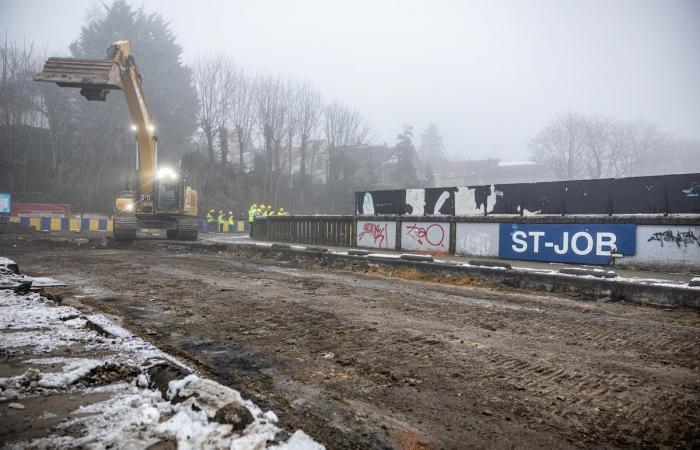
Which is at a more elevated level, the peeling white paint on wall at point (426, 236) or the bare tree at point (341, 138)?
the bare tree at point (341, 138)

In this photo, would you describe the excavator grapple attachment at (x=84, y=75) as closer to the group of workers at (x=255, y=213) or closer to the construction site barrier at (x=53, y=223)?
the group of workers at (x=255, y=213)

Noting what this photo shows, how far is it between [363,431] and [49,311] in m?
4.24

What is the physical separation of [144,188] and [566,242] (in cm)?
1609

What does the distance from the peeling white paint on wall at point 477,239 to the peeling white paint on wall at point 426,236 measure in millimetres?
497

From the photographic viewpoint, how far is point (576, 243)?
11453 millimetres

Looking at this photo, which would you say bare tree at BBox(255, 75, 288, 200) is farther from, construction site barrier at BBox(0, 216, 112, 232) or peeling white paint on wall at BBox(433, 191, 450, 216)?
peeling white paint on wall at BBox(433, 191, 450, 216)

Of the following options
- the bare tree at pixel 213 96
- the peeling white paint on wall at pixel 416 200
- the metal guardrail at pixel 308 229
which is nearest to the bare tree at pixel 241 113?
the bare tree at pixel 213 96

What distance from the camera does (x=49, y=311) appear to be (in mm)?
4785

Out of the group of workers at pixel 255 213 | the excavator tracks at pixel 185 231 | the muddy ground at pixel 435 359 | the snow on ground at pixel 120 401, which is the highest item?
the group of workers at pixel 255 213

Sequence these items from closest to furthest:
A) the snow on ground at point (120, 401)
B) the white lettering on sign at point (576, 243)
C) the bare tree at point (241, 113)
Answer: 1. the snow on ground at point (120, 401)
2. the white lettering on sign at point (576, 243)
3. the bare tree at point (241, 113)

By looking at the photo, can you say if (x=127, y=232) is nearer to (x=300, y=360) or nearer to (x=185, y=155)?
(x=300, y=360)

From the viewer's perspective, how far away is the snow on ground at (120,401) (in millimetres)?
2129

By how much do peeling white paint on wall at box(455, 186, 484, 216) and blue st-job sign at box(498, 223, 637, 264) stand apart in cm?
121

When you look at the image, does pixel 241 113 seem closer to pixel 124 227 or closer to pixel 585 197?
pixel 124 227
